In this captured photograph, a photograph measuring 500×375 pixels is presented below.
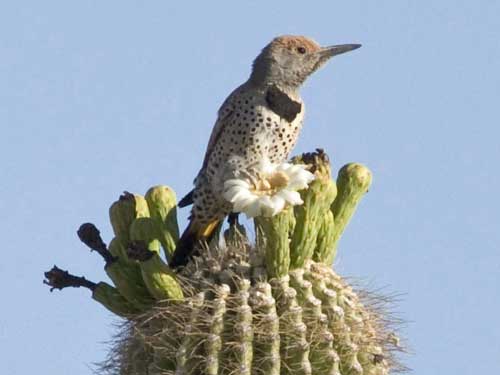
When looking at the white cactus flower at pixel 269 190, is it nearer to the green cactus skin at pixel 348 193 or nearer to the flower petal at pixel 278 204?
the flower petal at pixel 278 204

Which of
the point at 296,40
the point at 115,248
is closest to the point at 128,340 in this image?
the point at 115,248

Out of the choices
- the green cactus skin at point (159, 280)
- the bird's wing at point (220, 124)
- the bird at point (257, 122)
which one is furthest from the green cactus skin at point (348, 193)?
the bird's wing at point (220, 124)

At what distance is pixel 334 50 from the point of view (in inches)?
336

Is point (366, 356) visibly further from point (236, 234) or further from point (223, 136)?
point (223, 136)

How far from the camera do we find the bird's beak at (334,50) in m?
8.53

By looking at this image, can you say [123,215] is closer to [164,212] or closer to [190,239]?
[164,212]

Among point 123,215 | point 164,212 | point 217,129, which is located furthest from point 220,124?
point 123,215

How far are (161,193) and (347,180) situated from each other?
911 mm

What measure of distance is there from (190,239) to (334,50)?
6.24 ft

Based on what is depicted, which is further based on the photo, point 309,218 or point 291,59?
point 291,59

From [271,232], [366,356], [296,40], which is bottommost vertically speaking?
[366,356]

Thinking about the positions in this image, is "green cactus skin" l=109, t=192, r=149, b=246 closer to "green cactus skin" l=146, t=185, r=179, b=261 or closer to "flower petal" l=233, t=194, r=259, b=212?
"green cactus skin" l=146, t=185, r=179, b=261

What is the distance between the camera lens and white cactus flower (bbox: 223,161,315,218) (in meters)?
5.68

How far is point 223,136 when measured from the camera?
8250mm
